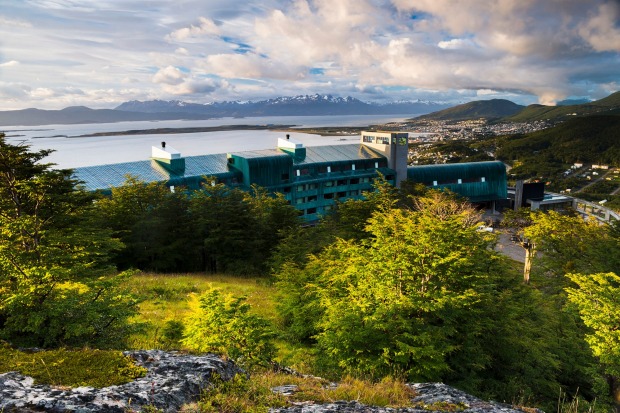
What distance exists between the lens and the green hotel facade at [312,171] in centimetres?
6373

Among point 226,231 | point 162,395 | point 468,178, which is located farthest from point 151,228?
point 468,178

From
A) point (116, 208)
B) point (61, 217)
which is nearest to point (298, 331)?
point (61, 217)

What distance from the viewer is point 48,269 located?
12.2 m

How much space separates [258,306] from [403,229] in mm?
12932

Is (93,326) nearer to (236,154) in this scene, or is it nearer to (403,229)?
(403,229)

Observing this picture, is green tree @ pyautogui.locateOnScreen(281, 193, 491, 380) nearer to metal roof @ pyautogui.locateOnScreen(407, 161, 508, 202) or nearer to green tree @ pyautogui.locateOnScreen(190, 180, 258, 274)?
green tree @ pyautogui.locateOnScreen(190, 180, 258, 274)

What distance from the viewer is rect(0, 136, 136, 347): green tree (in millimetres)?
10672

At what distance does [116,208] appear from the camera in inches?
1576

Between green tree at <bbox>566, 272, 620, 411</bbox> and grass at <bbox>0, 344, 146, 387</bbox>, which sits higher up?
grass at <bbox>0, 344, 146, 387</bbox>

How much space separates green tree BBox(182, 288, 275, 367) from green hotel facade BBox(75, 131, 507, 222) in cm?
4597

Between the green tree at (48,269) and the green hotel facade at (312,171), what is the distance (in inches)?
1669

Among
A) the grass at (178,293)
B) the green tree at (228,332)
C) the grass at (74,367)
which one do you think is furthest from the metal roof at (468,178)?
the grass at (74,367)

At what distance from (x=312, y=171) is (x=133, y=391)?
73.8 meters

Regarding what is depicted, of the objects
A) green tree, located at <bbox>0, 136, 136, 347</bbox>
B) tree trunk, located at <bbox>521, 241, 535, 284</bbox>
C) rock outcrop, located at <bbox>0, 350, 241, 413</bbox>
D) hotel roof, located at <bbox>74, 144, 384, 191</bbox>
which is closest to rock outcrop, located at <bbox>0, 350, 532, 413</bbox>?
rock outcrop, located at <bbox>0, 350, 241, 413</bbox>
